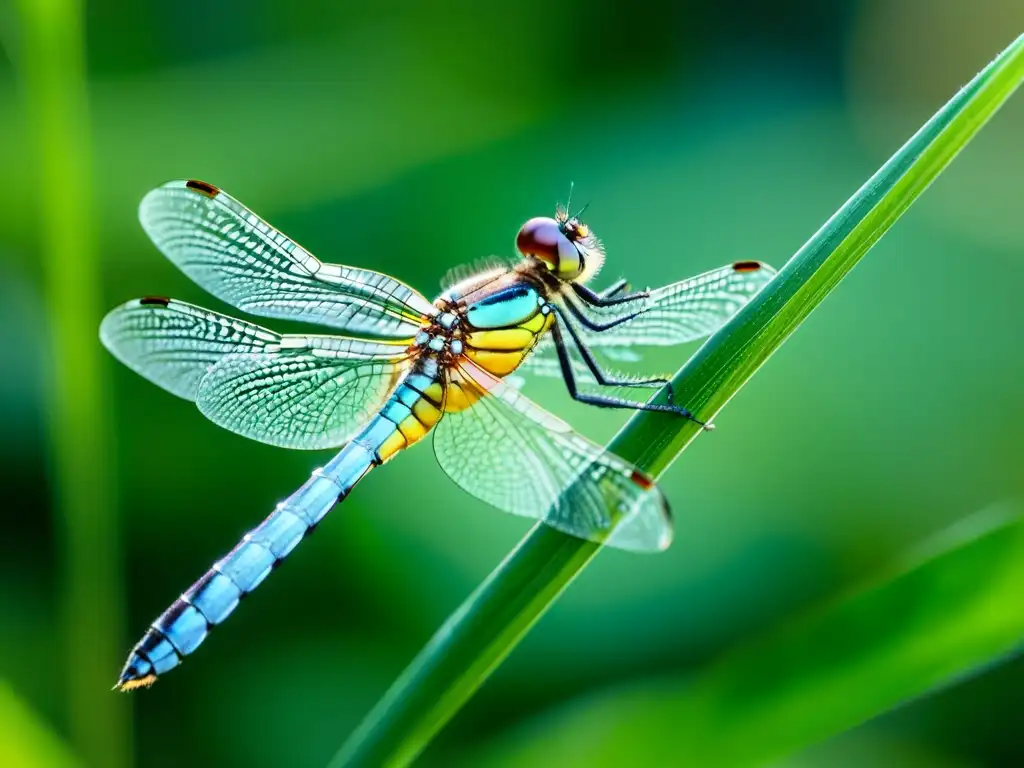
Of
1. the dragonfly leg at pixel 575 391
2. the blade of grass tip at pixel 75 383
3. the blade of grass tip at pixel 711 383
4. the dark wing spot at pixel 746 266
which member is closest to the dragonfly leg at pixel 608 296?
the dragonfly leg at pixel 575 391

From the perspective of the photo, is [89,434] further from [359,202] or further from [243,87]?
[243,87]

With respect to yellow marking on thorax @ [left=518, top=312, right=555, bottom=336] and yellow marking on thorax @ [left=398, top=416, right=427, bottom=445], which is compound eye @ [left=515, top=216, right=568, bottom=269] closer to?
yellow marking on thorax @ [left=518, top=312, right=555, bottom=336]

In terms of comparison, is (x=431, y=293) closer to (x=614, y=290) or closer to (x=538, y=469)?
(x=614, y=290)

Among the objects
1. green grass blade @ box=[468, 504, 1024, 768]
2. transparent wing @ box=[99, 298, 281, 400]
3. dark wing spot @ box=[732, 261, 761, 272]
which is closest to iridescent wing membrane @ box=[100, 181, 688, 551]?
transparent wing @ box=[99, 298, 281, 400]

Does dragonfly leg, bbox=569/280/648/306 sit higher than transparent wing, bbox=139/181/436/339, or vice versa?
dragonfly leg, bbox=569/280/648/306

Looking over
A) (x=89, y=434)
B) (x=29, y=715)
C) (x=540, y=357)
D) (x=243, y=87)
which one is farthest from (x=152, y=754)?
(x=243, y=87)

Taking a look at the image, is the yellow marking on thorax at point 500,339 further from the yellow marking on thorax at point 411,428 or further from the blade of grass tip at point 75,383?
the blade of grass tip at point 75,383
